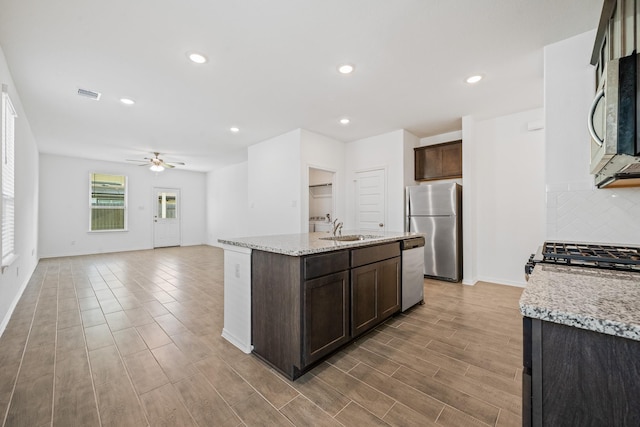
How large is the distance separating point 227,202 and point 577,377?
8717mm

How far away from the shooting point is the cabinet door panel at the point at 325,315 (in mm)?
1850

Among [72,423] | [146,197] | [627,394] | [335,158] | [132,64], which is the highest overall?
[132,64]

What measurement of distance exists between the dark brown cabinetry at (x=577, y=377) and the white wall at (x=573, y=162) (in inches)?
82.5

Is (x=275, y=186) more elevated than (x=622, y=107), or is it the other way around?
(x=275, y=186)

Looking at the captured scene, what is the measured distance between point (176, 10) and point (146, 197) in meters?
7.76

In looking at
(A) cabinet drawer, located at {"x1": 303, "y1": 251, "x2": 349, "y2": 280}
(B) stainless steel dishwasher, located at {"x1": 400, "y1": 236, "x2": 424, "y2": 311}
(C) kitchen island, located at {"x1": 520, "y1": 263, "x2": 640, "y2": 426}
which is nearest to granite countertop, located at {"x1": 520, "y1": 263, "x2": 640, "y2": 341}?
(C) kitchen island, located at {"x1": 520, "y1": 263, "x2": 640, "y2": 426}

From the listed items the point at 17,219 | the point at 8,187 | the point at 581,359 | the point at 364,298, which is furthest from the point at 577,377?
the point at 17,219

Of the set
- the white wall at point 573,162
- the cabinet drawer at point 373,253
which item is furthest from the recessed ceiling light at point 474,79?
the cabinet drawer at point 373,253

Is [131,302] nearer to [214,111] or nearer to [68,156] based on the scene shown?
[214,111]

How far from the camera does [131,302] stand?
11.2 ft

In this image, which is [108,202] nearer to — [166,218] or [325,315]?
[166,218]

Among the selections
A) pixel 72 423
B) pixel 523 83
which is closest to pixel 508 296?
pixel 523 83

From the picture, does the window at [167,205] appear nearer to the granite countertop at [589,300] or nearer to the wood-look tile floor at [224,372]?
the wood-look tile floor at [224,372]

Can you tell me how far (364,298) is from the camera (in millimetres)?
2355
